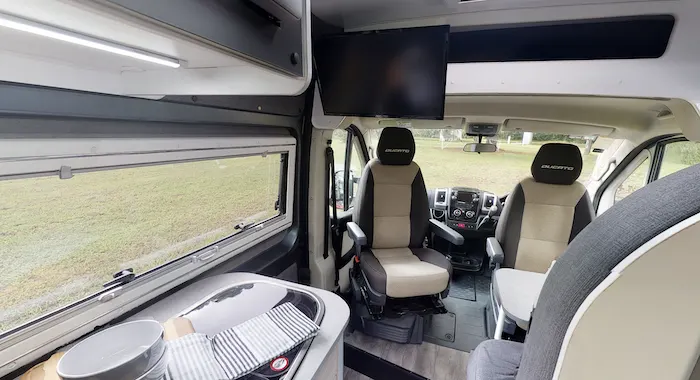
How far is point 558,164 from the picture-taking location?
212 cm

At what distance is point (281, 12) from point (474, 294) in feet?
9.68

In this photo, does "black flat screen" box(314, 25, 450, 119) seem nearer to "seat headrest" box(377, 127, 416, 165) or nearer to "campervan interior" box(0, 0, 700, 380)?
"campervan interior" box(0, 0, 700, 380)

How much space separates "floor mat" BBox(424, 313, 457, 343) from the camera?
7.45 ft

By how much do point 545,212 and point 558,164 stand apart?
1.19ft

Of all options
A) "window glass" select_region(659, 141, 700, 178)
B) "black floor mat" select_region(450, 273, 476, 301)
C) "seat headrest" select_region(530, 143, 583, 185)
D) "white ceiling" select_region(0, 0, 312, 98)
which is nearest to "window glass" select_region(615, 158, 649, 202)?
"window glass" select_region(659, 141, 700, 178)

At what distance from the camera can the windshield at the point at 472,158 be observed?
2699mm

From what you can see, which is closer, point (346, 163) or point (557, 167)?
point (557, 167)

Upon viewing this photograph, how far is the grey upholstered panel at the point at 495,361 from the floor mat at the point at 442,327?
4.17 feet

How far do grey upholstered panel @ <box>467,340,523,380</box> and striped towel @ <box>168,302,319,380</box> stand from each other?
0.57 metres

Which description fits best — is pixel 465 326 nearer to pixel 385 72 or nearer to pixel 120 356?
pixel 385 72

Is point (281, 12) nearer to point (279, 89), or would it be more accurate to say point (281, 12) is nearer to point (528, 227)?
point (279, 89)

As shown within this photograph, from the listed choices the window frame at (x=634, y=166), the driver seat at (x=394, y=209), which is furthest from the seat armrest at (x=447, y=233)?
the window frame at (x=634, y=166)

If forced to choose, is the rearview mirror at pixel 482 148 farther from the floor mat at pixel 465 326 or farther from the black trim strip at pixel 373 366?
the black trim strip at pixel 373 366

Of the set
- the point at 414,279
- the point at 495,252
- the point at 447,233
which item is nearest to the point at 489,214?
the point at 447,233
